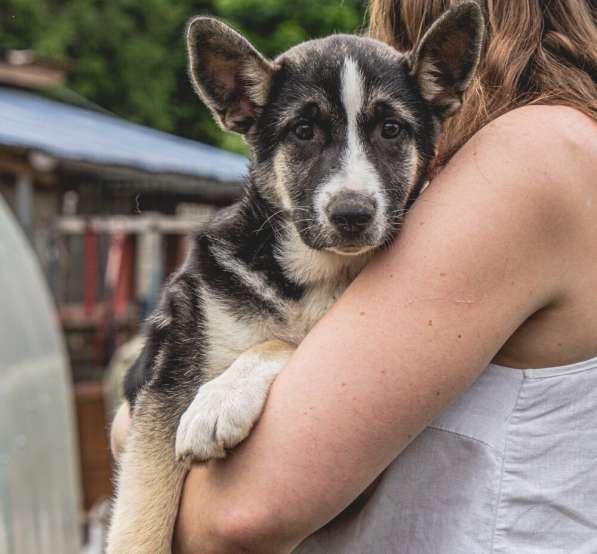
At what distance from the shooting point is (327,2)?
19.6m

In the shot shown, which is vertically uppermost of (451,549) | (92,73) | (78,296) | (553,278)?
(553,278)

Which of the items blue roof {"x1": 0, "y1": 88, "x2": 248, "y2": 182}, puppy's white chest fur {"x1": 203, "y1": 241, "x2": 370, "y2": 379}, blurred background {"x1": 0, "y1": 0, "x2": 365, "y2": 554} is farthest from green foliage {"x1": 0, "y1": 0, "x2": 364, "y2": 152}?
puppy's white chest fur {"x1": 203, "y1": 241, "x2": 370, "y2": 379}

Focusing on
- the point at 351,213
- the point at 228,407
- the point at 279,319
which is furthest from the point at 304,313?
the point at 228,407

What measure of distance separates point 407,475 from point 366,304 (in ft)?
1.05

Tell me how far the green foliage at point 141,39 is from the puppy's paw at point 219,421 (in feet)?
60.4

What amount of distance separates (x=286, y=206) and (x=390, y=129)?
0.90 ft

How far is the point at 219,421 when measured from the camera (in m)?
1.78

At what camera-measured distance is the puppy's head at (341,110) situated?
6.67 ft

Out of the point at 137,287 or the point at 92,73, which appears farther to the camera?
the point at 92,73

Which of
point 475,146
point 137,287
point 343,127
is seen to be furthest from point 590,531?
point 137,287

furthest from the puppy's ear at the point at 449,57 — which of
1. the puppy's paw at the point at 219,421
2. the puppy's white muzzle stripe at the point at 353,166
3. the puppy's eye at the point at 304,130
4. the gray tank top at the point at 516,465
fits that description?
the puppy's paw at the point at 219,421

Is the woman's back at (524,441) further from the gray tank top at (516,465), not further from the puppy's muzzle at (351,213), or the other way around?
the puppy's muzzle at (351,213)

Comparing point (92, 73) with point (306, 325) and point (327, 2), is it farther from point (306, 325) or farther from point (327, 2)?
point (306, 325)

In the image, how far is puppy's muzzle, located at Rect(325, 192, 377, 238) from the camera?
6.50 ft
